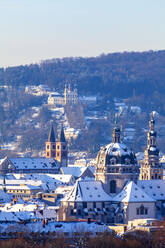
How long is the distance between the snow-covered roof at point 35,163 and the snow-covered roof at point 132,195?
5875 cm

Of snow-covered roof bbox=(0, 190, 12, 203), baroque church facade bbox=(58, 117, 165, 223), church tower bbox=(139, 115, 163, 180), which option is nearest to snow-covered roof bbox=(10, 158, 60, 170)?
snow-covered roof bbox=(0, 190, 12, 203)

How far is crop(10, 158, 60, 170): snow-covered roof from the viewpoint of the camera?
194875 millimetres

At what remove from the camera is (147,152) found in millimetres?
153625

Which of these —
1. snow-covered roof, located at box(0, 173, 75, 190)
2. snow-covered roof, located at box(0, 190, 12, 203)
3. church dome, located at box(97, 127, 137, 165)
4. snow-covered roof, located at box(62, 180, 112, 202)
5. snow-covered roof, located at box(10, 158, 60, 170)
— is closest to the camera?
snow-covered roof, located at box(62, 180, 112, 202)

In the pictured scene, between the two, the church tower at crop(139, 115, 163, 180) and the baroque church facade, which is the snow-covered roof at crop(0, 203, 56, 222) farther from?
the church tower at crop(139, 115, 163, 180)

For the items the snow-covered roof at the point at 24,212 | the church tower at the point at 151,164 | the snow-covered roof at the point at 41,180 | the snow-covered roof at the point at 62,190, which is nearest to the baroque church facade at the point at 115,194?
the snow-covered roof at the point at 24,212

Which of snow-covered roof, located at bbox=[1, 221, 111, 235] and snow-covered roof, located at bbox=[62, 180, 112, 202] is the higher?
snow-covered roof, located at bbox=[62, 180, 112, 202]

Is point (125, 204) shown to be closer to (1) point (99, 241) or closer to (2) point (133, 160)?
(2) point (133, 160)

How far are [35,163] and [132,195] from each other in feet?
202

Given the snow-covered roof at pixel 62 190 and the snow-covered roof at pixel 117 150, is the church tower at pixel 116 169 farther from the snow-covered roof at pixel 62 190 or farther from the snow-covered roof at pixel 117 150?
the snow-covered roof at pixel 62 190

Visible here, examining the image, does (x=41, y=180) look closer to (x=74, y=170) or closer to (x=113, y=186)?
(x=74, y=170)

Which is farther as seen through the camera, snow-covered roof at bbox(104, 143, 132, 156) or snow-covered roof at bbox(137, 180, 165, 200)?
snow-covered roof at bbox(137, 180, 165, 200)

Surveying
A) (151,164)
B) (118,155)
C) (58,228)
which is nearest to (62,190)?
(151,164)

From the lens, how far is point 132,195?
134625 mm
